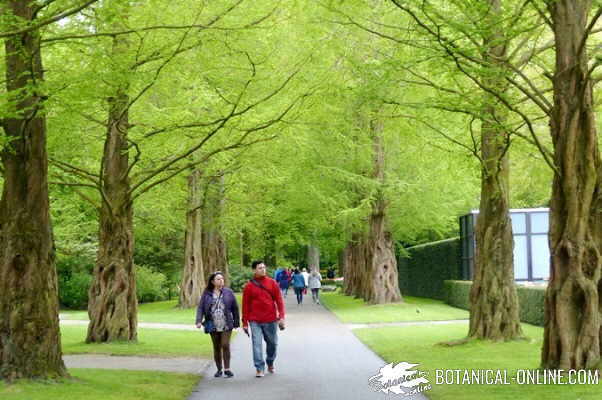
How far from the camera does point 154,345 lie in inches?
773

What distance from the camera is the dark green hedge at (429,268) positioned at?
38.3m

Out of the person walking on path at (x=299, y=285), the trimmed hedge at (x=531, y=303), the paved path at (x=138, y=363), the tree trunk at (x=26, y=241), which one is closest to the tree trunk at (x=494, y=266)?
the trimmed hedge at (x=531, y=303)

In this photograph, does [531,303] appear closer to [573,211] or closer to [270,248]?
[573,211]

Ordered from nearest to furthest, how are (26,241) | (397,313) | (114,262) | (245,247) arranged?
(26,241), (114,262), (397,313), (245,247)

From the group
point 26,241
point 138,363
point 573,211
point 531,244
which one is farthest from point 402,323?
point 26,241

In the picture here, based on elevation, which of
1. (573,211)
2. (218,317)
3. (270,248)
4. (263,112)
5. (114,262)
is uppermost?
(263,112)

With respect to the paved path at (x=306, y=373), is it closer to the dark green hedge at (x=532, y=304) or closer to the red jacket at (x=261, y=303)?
the red jacket at (x=261, y=303)

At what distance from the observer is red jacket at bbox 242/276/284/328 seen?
549 inches

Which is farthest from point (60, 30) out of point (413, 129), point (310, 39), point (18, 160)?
point (413, 129)

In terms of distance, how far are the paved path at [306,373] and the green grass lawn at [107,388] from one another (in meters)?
0.32

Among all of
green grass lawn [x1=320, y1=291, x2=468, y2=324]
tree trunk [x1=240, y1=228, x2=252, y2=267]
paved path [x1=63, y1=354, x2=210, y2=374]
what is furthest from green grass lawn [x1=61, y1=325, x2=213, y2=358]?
tree trunk [x1=240, y1=228, x2=252, y2=267]

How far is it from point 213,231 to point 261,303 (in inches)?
1009

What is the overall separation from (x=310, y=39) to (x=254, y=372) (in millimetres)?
7053

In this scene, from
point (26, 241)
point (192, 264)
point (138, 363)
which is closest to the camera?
point (26, 241)
